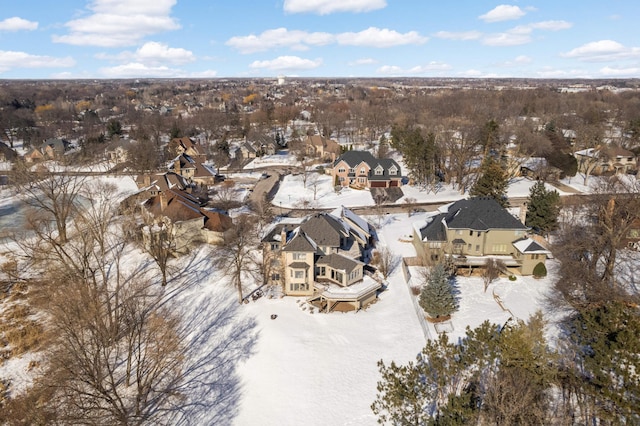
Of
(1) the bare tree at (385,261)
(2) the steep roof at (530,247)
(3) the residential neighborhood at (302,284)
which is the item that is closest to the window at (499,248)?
(3) the residential neighborhood at (302,284)

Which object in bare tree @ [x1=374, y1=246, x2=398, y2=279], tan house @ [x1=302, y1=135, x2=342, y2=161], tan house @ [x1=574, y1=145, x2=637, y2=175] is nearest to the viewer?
bare tree @ [x1=374, y1=246, x2=398, y2=279]

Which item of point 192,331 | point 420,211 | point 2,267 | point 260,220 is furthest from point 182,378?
point 420,211

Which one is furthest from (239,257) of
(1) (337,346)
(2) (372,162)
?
(2) (372,162)

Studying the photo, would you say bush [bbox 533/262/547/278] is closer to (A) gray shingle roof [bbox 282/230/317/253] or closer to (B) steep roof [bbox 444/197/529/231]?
(B) steep roof [bbox 444/197/529/231]

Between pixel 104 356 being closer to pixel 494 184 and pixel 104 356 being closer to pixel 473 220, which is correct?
A: pixel 473 220

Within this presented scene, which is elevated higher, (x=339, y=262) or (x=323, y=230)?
(x=323, y=230)

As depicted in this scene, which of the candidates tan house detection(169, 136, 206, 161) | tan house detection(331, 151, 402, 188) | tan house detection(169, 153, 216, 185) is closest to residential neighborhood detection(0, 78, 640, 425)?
tan house detection(331, 151, 402, 188)
